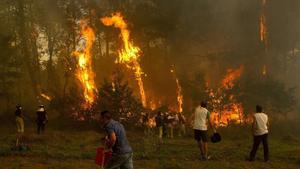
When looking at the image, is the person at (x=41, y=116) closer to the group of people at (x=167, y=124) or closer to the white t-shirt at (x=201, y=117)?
the group of people at (x=167, y=124)

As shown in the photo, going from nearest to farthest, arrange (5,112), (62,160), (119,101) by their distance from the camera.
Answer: (62,160), (119,101), (5,112)

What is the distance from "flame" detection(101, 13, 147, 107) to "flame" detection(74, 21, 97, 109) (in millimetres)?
2540

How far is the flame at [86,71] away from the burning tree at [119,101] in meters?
3.15

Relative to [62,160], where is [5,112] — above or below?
above

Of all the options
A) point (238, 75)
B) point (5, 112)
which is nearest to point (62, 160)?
point (5, 112)

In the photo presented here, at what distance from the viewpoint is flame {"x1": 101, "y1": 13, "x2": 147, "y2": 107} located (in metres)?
47.9

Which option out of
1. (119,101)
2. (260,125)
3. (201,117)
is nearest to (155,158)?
(201,117)

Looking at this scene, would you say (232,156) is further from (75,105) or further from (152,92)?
(152,92)

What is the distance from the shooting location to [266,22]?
47.5 m

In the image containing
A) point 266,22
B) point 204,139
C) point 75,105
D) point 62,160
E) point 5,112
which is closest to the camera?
point 204,139

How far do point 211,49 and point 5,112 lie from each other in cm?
2346

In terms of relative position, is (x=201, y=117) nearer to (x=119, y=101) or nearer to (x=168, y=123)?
(x=168, y=123)

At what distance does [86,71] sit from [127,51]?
20.4ft

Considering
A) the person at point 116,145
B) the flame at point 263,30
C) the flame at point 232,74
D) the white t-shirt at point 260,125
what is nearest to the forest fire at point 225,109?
the flame at point 232,74
